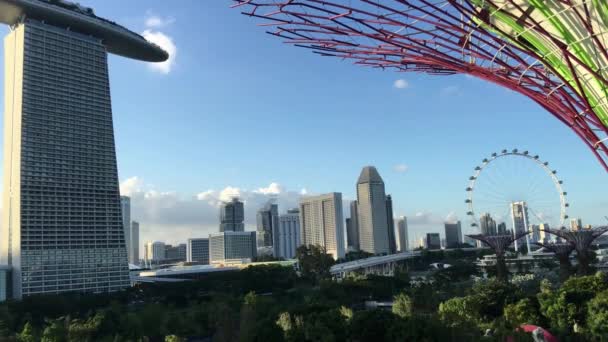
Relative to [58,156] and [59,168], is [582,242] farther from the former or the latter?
[58,156]

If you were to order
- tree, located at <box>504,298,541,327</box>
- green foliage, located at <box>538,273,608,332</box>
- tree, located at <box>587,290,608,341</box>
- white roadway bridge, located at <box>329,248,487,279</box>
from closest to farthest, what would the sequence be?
tree, located at <box>587,290,608,341</box> → green foliage, located at <box>538,273,608,332</box> → tree, located at <box>504,298,541,327</box> → white roadway bridge, located at <box>329,248,487,279</box>

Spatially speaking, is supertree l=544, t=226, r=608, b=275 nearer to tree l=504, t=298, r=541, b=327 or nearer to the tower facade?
tree l=504, t=298, r=541, b=327

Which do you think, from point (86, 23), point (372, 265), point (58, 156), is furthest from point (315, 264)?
point (86, 23)

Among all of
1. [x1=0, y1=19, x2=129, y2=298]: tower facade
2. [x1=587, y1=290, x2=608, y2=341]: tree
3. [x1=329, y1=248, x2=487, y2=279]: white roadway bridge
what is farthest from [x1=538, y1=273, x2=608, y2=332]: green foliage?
[x1=329, y1=248, x2=487, y2=279]: white roadway bridge

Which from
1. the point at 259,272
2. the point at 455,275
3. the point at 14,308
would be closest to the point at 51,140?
the point at 14,308

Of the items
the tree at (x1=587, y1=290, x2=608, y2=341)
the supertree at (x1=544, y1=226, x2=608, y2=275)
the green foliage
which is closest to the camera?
the tree at (x1=587, y1=290, x2=608, y2=341)

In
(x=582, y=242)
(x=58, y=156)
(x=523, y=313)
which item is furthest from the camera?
(x=58, y=156)

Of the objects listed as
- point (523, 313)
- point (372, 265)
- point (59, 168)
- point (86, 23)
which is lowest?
point (372, 265)

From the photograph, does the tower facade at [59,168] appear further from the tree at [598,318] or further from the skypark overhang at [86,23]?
the tree at [598,318]
